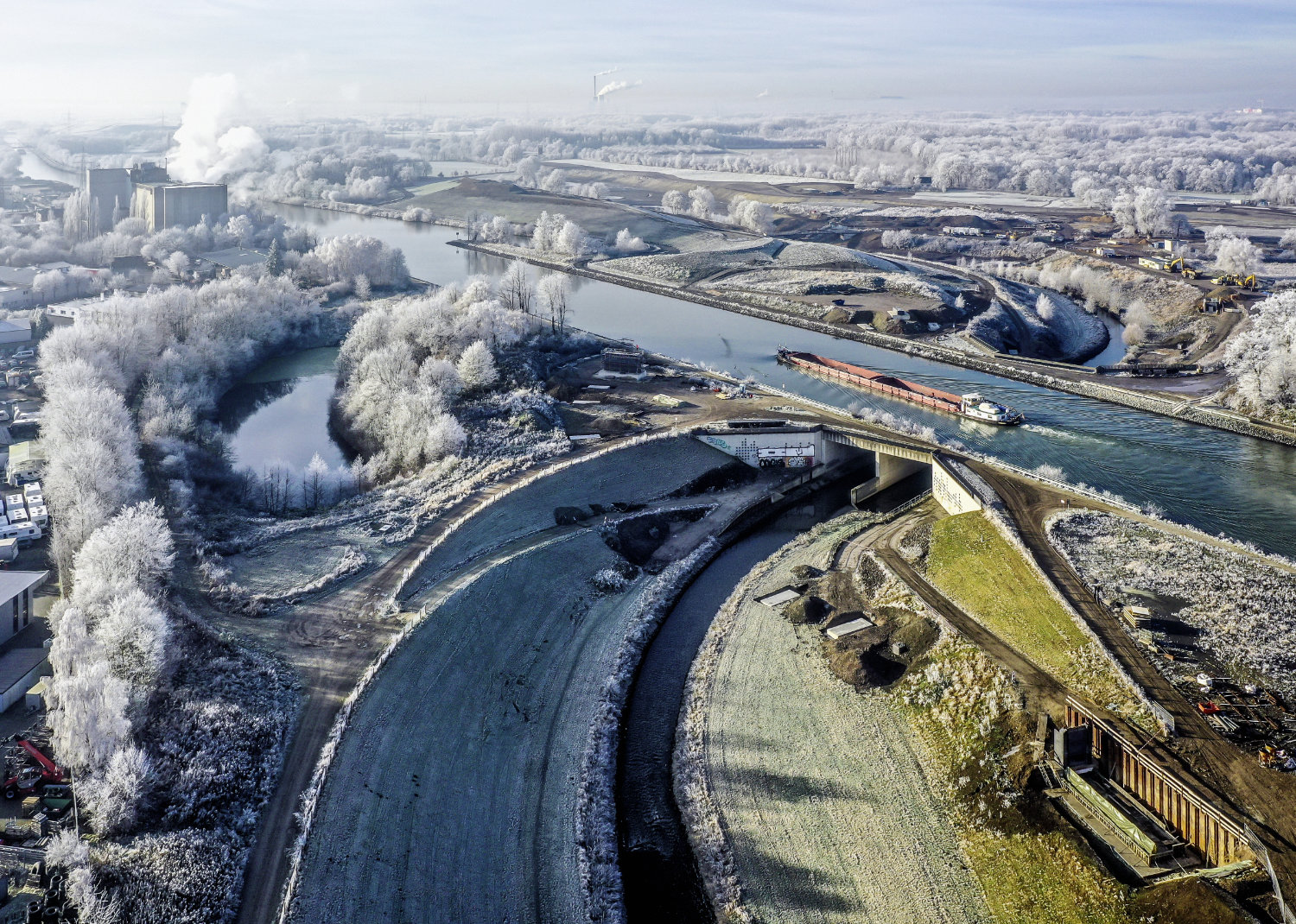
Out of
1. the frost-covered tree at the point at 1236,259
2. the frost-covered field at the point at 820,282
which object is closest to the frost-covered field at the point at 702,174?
the frost-covered field at the point at 820,282

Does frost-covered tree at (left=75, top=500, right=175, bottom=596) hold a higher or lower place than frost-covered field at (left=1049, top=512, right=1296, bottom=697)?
lower

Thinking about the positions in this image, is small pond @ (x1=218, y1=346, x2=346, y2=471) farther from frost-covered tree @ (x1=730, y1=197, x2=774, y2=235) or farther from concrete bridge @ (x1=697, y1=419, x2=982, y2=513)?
frost-covered tree @ (x1=730, y1=197, x2=774, y2=235)

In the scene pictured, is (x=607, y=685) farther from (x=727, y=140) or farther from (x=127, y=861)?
(x=727, y=140)

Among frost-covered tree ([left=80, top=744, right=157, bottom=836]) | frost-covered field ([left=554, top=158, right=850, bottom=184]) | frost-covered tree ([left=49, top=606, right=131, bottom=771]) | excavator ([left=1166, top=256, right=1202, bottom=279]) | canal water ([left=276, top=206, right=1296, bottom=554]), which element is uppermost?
frost-covered field ([left=554, top=158, right=850, bottom=184])

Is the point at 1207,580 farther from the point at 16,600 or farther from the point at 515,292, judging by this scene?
the point at 515,292

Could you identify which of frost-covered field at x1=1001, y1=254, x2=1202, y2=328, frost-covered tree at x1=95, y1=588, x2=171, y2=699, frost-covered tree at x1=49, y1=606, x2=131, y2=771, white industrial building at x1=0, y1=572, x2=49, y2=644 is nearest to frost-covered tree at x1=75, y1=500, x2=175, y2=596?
white industrial building at x1=0, y1=572, x2=49, y2=644

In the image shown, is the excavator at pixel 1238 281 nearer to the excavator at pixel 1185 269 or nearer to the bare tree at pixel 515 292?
the excavator at pixel 1185 269
